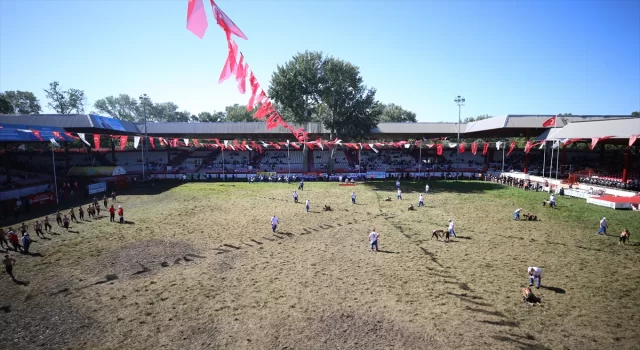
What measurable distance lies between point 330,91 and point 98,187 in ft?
99.8


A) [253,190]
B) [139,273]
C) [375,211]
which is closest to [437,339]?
[139,273]

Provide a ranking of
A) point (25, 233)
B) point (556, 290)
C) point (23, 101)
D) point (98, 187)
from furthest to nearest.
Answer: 1. point (23, 101)
2. point (98, 187)
3. point (25, 233)
4. point (556, 290)

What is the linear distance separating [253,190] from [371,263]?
73.2ft

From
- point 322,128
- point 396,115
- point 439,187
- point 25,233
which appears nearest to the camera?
point 25,233

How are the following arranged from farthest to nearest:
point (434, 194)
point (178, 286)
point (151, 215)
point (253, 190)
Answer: point (253, 190) → point (434, 194) → point (151, 215) → point (178, 286)

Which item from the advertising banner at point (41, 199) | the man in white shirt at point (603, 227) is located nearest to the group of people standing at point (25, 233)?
the advertising banner at point (41, 199)

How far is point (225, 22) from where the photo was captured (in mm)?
8711

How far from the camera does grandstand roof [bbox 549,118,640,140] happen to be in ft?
86.6

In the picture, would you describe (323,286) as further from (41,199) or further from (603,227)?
(41,199)

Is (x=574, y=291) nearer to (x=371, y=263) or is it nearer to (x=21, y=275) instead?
(x=371, y=263)

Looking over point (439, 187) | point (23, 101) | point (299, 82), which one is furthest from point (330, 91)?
point (23, 101)

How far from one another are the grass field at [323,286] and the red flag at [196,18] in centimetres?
817

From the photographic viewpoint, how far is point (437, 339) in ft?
27.5

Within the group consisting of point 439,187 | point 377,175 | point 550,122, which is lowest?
point 439,187
